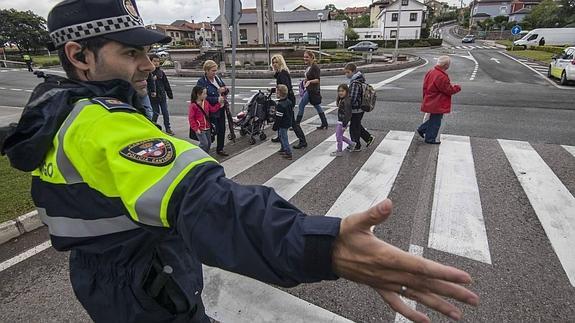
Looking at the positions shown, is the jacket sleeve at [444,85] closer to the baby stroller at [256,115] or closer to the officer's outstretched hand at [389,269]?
the baby stroller at [256,115]

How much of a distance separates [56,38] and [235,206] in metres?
0.97

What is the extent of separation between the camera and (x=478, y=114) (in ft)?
31.2

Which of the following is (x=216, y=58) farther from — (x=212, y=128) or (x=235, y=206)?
(x=235, y=206)

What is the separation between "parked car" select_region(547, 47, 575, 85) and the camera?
13525mm

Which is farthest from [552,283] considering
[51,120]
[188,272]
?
[51,120]

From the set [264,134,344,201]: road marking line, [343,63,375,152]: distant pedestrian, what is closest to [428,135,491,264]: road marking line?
[343,63,375,152]: distant pedestrian

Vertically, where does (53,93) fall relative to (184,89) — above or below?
above

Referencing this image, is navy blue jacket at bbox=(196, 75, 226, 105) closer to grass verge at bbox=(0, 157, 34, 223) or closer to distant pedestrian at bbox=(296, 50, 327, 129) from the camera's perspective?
distant pedestrian at bbox=(296, 50, 327, 129)

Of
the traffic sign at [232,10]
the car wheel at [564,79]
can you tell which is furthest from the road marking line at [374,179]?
the car wheel at [564,79]

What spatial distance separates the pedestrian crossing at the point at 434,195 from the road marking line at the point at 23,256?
196 centimetres

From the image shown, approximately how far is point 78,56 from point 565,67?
60.0 feet

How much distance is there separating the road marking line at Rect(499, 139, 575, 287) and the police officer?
328 cm

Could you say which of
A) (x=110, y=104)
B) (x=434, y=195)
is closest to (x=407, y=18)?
(x=434, y=195)

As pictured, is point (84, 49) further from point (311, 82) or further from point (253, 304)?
point (311, 82)
